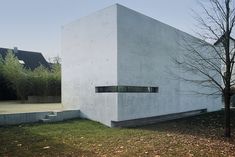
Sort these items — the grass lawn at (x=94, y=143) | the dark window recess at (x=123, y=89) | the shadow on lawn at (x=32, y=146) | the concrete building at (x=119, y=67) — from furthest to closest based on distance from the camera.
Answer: the concrete building at (x=119, y=67), the dark window recess at (x=123, y=89), the grass lawn at (x=94, y=143), the shadow on lawn at (x=32, y=146)

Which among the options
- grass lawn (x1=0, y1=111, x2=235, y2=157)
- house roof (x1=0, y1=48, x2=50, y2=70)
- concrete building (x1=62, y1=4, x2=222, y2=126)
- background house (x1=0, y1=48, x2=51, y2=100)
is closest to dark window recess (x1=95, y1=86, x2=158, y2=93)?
concrete building (x1=62, y1=4, x2=222, y2=126)

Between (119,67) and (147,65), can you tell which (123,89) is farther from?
(147,65)

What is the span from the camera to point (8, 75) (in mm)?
21859

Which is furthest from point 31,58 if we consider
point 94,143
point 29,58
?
point 94,143

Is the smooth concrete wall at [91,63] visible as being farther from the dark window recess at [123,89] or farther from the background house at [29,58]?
the background house at [29,58]

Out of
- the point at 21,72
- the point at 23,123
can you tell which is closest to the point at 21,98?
the point at 21,72

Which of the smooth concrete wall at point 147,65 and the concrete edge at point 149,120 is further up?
the smooth concrete wall at point 147,65

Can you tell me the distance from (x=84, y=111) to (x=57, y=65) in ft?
38.7

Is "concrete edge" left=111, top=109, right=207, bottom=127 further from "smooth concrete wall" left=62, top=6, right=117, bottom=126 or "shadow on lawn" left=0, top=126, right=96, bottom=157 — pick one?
"shadow on lawn" left=0, top=126, right=96, bottom=157

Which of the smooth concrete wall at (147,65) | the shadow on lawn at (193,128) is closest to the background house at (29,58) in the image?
the smooth concrete wall at (147,65)

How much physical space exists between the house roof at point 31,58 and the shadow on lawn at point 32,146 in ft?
74.0

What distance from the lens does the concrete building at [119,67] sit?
11.8 m

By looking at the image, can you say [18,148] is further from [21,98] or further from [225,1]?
[21,98]

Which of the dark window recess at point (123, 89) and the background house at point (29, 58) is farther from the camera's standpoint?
the background house at point (29, 58)
